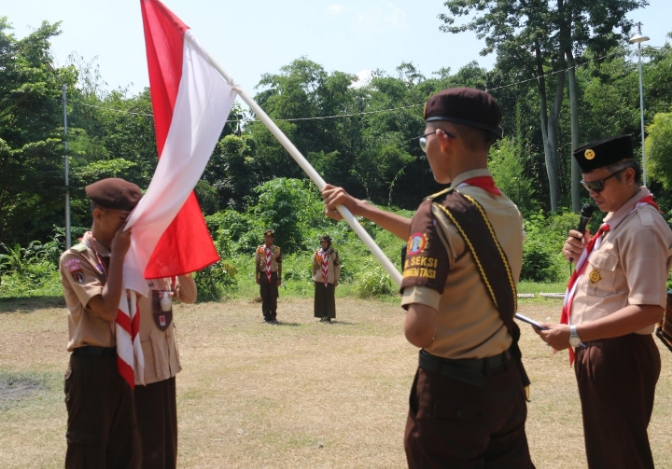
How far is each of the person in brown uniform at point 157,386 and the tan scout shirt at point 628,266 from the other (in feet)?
7.20

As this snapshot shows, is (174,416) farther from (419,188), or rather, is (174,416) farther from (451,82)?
(419,188)

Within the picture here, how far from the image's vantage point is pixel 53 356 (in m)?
10.3

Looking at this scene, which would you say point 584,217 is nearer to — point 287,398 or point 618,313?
point 618,313

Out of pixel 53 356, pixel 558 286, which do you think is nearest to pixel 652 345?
pixel 53 356

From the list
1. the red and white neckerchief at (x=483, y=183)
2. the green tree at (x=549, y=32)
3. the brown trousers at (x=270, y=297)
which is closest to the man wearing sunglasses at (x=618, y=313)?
the red and white neckerchief at (x=483, y=183)

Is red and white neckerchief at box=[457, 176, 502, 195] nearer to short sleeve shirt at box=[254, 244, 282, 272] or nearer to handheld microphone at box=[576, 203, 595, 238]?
handheld microphone at box=[576, 203, 595, 238]

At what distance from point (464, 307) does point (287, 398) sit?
5.45 meters

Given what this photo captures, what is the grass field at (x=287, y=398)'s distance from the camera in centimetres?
539

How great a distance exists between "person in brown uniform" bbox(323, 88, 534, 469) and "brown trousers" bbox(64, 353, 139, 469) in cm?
166

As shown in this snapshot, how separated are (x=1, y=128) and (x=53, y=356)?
982 cm

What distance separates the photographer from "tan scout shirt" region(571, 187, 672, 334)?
3016mm

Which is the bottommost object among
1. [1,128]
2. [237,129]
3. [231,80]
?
[231,80]

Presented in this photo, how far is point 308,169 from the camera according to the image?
9.87 ft

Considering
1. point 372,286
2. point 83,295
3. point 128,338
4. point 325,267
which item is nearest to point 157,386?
point 128,338
